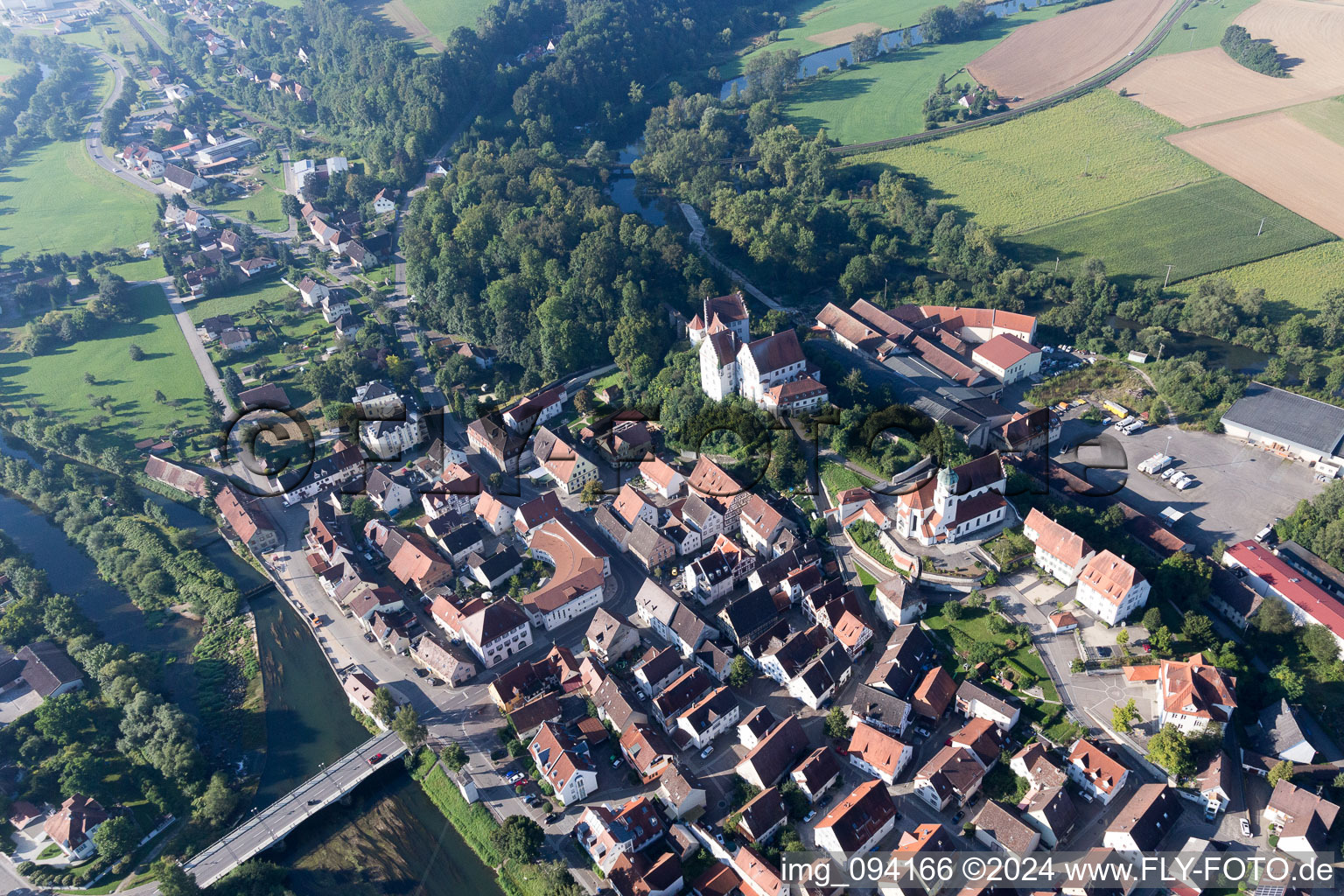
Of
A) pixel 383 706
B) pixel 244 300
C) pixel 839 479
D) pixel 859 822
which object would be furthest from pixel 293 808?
pixel 244 300

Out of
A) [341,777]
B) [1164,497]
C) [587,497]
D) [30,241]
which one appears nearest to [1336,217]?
[1164,497]

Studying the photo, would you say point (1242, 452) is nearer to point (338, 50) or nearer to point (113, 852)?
point (113, 852)

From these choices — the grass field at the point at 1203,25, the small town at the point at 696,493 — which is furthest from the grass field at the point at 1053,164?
the grass field at the point at 1203,25

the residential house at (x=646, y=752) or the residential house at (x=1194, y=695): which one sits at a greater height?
the residential house at (x=1194, y=695)

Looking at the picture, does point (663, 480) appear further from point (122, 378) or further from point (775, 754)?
point (122, 378)

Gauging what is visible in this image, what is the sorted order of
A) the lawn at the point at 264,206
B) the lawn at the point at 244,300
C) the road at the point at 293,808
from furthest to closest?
the lawn at the point at 264,206 → the lawn at the point at 244,300 → the road at the point at 293,808

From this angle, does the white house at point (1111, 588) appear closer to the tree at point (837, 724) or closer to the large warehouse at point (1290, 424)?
the tree at point (837, 724)
